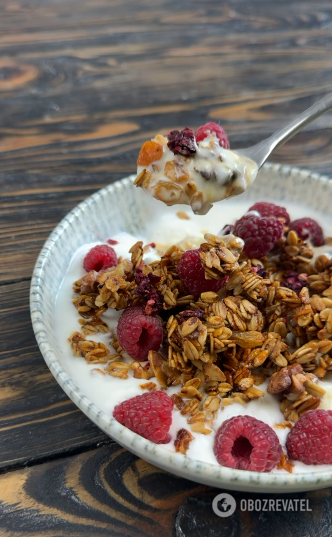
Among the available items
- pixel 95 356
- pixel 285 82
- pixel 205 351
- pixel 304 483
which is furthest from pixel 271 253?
pixel 285 82

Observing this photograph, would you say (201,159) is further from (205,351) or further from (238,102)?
(238,102)

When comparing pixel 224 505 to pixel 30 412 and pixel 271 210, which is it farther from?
pixel 271 210

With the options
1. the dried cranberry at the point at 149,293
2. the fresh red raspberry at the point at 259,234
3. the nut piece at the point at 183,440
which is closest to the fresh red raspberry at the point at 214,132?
the fresh red raspberry at the point at 259,234

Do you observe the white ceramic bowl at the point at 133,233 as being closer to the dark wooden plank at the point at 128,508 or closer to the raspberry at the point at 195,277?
the dark wooden plank at the point at 128,508

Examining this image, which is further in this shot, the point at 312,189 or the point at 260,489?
the point at 312,189

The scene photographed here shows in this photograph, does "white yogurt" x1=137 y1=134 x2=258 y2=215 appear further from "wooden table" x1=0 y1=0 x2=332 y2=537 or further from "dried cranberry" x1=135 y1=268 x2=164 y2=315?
"wooden table" x1=0 y1=0 x2=332 y2=537

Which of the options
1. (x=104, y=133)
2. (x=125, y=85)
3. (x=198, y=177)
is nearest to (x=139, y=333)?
(x=198, y=177)
